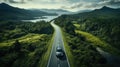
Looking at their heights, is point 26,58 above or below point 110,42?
above

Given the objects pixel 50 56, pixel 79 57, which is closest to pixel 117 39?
pixel 79 57

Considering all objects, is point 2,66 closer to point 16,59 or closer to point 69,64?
point 16,59

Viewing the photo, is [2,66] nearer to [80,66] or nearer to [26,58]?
[26,58]

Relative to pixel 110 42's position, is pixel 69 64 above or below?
above

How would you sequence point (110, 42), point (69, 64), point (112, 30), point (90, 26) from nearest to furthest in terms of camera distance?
point (69, 64) → point (110, 42) → point (112, 30) → point (90, 26)

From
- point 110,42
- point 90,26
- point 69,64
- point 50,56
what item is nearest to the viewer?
point 69,64

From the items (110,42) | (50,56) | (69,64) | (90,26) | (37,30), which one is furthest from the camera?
(90,26)

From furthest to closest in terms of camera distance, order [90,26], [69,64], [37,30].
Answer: [90,26] → [37,30] → [69,64]

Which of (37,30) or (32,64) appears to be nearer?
(32,64)

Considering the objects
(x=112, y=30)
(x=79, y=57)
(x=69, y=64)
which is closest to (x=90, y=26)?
(x=112, y=30)
